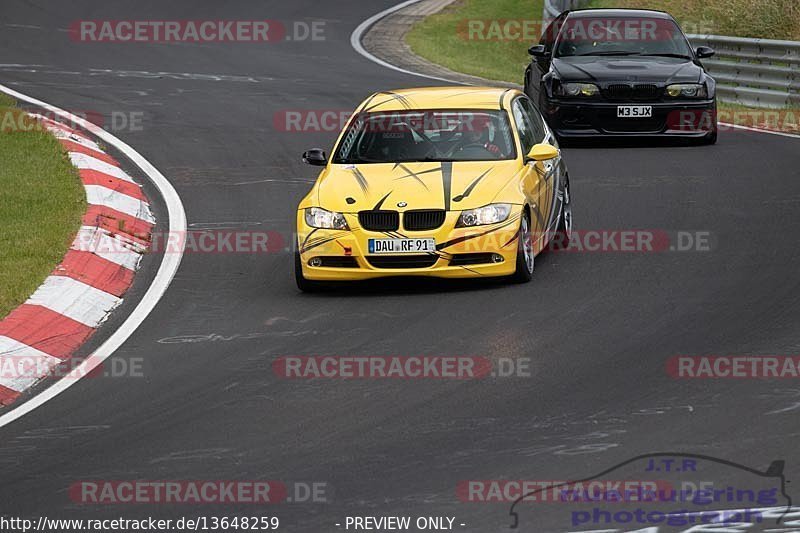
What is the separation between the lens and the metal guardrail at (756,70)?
73.7ft

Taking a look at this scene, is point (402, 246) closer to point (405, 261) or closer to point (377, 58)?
point (405, 261)

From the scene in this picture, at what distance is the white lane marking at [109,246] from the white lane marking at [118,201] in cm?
110

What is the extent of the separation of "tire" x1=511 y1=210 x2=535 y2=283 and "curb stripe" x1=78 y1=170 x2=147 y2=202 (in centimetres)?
480

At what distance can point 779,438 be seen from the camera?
25.3 feet

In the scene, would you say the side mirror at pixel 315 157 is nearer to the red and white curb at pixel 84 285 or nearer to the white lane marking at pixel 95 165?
the red and white curb at pixel 84 285

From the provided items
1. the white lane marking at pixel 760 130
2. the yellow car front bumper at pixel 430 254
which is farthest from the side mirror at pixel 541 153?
the white lane marking at pixel 760 130

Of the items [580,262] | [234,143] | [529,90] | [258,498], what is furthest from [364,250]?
[529,90]

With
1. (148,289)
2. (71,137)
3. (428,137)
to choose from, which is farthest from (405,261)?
(71,137)

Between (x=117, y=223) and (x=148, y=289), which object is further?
(x=117, y=223)

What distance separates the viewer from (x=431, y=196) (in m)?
11.7

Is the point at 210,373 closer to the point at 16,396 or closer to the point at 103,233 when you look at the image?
the point at 16,396

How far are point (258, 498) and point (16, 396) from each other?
270 centimetres

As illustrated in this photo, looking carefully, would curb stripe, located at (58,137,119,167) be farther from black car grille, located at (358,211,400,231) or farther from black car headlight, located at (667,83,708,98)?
black car headlight, located at (667,83,708,98)

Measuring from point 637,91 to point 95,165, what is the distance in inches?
260
